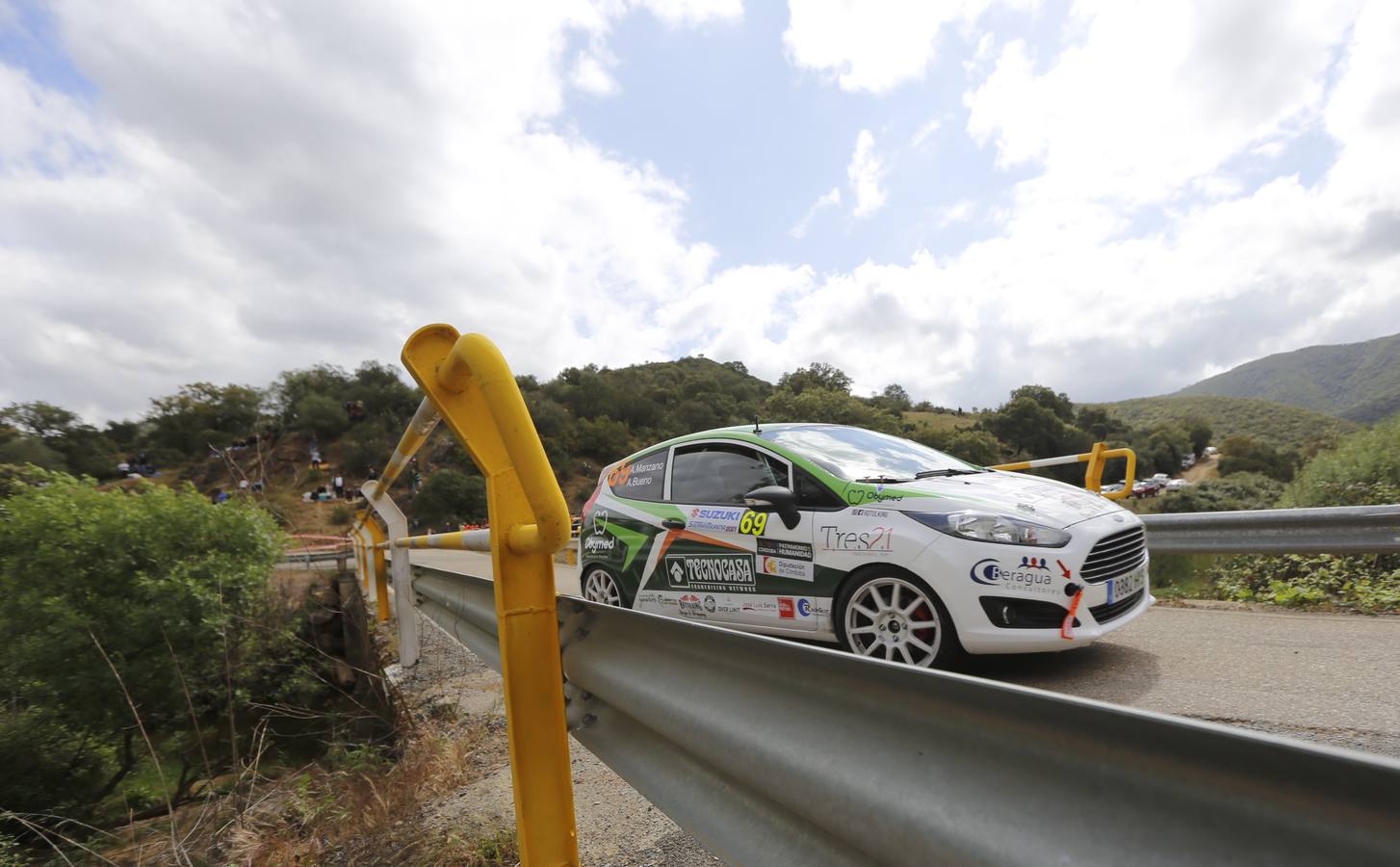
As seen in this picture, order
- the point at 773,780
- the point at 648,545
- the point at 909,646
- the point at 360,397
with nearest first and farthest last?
1. the point at 773,780
2. the point at 909,646
3. the point at 648,545
4. the point at 360,397

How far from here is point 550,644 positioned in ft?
5.58

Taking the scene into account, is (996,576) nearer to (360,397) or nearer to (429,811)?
(429,811)

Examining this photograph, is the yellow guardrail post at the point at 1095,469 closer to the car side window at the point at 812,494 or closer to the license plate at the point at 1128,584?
the license plate at the point at 1128,584

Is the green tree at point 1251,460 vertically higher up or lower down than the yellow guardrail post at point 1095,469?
lower down

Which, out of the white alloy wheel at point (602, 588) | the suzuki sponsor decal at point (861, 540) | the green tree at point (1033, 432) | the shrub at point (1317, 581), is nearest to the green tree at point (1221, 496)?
the shrub at point (1317, 581)

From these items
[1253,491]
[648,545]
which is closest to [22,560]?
[648,545]

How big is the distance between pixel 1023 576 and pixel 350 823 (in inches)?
131

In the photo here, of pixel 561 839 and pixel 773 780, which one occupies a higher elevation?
pixel 773 780

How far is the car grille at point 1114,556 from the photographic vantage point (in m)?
3.49

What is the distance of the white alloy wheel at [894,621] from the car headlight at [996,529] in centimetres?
38

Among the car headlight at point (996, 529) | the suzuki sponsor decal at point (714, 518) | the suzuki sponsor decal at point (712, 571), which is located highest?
the suzuki sponsor decal at point (714, 518)

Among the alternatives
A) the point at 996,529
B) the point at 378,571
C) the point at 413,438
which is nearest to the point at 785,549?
the point at 996,529

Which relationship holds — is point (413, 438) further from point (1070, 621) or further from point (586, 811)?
point (1070, 621)

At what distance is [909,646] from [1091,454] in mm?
4852
